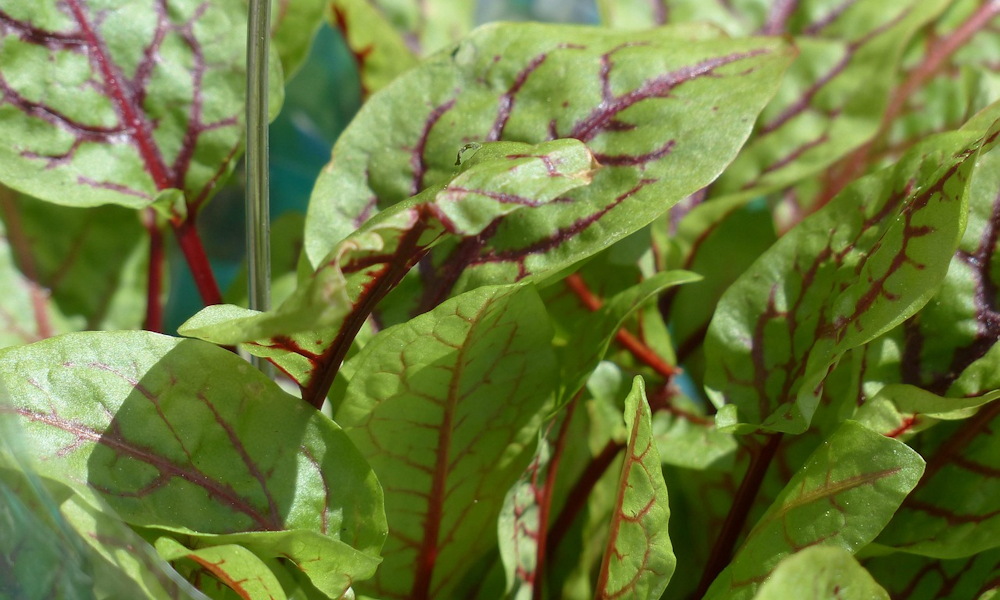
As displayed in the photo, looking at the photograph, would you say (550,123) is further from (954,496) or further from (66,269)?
(66,269)

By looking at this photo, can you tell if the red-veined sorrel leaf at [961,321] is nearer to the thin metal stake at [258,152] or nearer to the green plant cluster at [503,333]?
the green plant cluster at [503,333]

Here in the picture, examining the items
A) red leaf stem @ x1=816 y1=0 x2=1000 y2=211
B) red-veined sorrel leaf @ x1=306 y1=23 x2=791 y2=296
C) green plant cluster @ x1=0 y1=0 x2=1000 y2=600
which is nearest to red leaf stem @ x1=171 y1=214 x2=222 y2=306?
green plant cluster @ x1=0 y1=0 x2=1000 y2=600

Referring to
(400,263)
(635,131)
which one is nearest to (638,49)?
(635,131)

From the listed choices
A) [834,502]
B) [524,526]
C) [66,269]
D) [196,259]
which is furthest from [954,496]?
[66,269]

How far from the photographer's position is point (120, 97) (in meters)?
0.53

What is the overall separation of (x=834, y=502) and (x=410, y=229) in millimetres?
213

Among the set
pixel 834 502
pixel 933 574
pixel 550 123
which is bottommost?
pixel 933 574

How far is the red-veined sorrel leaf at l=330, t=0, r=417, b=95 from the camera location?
2.04ft

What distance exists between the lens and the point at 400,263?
38cm

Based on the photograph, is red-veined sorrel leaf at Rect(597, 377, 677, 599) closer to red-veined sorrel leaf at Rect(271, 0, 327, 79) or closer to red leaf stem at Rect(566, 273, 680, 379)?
red leaf stem at Rect(566, 273, 680, 379)

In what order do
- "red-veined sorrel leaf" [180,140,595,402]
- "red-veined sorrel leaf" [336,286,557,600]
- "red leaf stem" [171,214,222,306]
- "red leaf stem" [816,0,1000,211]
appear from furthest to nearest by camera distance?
1. "red leaf stem" [816,0,1000,211]
2. "red leaf stem" [171,214,222,306]
3. "red-veined sorrel leaf" [336,286,557,600]
4. "red-veined sorrel leaf" [180,140,595,402]

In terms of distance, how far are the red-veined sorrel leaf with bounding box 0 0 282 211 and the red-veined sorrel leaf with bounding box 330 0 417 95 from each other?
0.32ft

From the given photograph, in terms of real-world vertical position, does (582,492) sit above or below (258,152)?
below

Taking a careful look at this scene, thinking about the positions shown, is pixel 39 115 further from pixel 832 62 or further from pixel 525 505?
pixel 832 62
